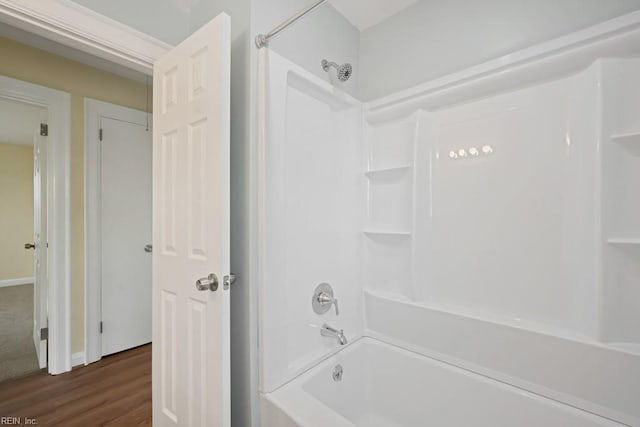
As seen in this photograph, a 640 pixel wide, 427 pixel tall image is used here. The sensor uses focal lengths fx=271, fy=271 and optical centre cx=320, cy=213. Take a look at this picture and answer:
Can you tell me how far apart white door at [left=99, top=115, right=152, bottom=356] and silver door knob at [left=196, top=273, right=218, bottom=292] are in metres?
1.90

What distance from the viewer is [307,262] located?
1.46m

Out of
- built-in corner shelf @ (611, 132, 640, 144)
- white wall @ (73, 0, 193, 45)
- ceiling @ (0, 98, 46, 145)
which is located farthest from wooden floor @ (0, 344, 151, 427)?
built-in corner shelf @ (611, 132, 640, 144)

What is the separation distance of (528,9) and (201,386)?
2208mm

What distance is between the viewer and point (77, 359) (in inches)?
88.5

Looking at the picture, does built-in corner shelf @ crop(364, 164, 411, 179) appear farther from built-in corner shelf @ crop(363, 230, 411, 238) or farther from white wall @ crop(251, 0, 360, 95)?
white wall @ crop(251, 0, 360, 95)

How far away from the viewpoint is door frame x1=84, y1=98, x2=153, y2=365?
2.27 metres

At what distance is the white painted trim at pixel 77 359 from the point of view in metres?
2.22

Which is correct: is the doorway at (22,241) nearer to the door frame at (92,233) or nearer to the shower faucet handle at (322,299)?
the door frame at (92,233)

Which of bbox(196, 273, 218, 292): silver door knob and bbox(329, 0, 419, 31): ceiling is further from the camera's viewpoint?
bbox(329, 0, 419, 31): ceiling

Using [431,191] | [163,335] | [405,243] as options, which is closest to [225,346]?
[163,335]

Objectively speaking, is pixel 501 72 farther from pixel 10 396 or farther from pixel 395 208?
pixel 10 396

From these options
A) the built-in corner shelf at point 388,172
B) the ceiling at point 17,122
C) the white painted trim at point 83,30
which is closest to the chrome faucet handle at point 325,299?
the built-in corner shelf at point 388,172

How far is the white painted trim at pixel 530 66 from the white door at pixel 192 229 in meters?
1.06

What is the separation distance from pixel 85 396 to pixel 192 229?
1.74 metres
